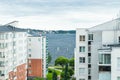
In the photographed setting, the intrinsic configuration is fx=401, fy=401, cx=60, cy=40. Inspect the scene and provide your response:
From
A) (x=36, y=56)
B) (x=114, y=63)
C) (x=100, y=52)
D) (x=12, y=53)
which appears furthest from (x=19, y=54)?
(x=114, y=63)

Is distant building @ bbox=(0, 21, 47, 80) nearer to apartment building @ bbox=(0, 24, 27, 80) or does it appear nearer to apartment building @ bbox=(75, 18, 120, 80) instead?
apartment building @ bbox=(0, 24, 27, 80)

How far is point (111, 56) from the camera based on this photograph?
2242 cm

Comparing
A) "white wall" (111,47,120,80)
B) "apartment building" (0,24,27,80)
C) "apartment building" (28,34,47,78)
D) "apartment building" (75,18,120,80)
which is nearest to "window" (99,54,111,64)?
"apartment building" (75,18,120,80)

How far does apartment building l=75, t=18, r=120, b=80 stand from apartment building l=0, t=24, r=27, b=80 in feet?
69.3

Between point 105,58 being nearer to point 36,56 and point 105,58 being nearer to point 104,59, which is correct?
point 104,59

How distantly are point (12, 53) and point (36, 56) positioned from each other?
80.1ft

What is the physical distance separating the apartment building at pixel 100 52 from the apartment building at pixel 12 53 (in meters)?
21.1

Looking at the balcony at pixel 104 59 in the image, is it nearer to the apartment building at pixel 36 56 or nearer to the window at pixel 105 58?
the window at pixel 105 58

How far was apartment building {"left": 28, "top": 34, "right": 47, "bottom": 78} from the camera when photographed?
8088 centimetres

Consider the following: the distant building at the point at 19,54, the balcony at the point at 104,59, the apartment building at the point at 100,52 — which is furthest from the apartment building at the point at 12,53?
the balcony at the point at 104,59

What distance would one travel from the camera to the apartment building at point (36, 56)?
265 ft

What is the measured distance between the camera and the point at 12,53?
188 ft

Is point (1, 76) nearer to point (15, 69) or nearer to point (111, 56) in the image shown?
point (15, 69)

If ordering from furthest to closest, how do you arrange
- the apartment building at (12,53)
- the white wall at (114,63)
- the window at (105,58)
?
the apartment building at (12,53) < the window at (105,58) < the white wall at (114,63)
